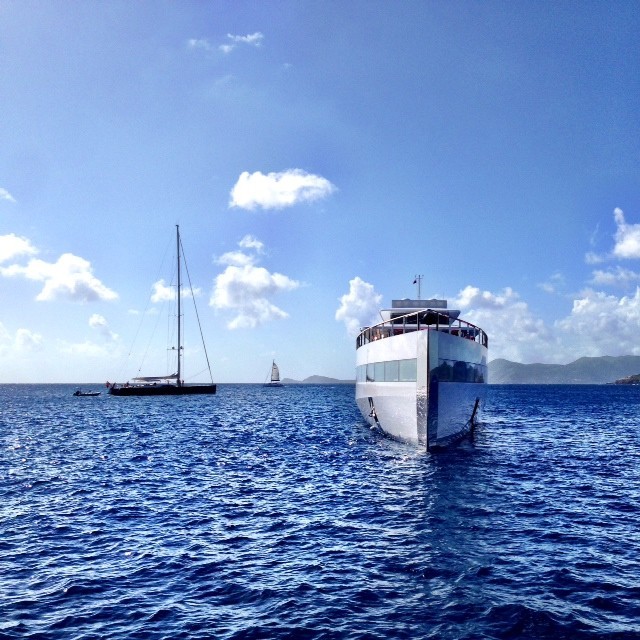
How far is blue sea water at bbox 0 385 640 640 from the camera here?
11219 mm

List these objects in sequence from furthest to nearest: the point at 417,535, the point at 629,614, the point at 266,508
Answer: the point at 266,508
the point at 417,535
the point at 629,614

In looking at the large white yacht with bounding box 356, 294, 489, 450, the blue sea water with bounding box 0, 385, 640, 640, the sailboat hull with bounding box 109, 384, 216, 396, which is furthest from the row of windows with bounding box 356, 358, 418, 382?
the sailboat hull with bounding box 109, 384, 216, 396

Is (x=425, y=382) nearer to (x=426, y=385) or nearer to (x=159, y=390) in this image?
(x=426, y=385)

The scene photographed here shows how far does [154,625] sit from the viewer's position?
11062 mm

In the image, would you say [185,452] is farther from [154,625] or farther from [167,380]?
[167,380]

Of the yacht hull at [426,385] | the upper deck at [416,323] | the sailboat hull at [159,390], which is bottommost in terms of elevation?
the sailboat hull at [159,390]

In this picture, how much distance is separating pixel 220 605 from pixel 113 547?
19.5 feet

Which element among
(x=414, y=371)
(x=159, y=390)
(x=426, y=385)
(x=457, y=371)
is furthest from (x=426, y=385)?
(x=159, y=390)

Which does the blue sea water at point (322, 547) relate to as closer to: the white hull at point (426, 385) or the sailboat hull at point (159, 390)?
the white hull at point (426, 385)

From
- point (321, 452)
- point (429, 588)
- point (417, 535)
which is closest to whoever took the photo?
point (429, 588)

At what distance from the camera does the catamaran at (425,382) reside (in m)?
30.9

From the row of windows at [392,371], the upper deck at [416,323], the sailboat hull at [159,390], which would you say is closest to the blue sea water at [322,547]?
the row of windows at [392,371]

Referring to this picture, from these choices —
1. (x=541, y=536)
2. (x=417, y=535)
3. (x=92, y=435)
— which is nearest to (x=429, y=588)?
(x=417, y=535)

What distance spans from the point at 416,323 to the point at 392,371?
7.35 m
